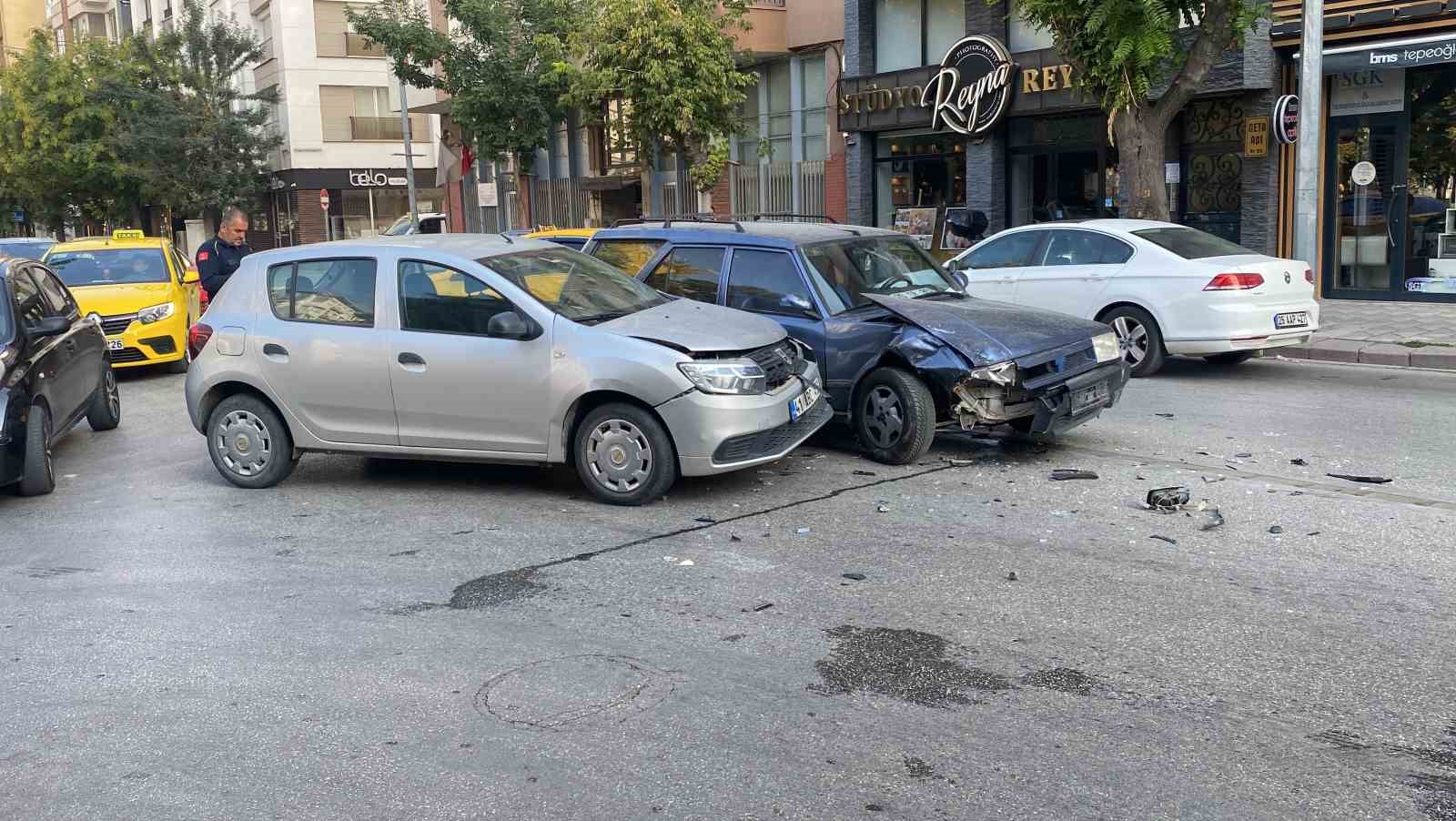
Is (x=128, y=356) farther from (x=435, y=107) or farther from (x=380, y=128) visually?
(x=380, y=128)

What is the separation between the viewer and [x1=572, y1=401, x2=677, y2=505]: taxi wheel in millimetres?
7680

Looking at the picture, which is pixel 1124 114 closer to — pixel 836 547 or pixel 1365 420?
pixel 1365 420

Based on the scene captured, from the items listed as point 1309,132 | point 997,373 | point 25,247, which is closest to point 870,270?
point 997,373

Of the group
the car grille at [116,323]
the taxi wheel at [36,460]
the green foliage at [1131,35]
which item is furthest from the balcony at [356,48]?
the taxi wheel at [36,460]

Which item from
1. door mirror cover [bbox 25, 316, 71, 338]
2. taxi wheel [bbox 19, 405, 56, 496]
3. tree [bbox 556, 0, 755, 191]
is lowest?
taxi wheel [bbox 19, 405, 56, 496]

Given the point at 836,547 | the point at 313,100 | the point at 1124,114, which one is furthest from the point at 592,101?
the point at 313,100

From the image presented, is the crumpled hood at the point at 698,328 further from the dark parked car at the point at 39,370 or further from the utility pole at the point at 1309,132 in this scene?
the utility pole at the point at 1309,132

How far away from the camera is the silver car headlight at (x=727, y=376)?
7566 millimetres

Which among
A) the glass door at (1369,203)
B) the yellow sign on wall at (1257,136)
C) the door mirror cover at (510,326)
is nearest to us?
the door mirror cover at (510,326)

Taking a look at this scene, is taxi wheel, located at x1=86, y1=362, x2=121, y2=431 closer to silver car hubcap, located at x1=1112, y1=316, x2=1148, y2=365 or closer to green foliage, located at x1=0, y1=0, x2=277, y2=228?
silver car hubcap, located at x1=1112, y1=316, x2=1148, y2=365

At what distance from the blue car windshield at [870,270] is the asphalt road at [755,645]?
122 cm

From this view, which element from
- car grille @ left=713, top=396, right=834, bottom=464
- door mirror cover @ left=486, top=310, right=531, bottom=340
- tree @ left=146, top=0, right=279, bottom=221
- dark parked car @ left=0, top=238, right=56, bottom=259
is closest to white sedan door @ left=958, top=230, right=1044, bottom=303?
car grille @ left=713, top=396, right=834, bottom=464

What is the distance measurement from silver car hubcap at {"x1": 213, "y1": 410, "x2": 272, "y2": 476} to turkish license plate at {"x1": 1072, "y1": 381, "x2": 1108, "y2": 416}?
17.3ft

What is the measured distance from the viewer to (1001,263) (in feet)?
45.8
